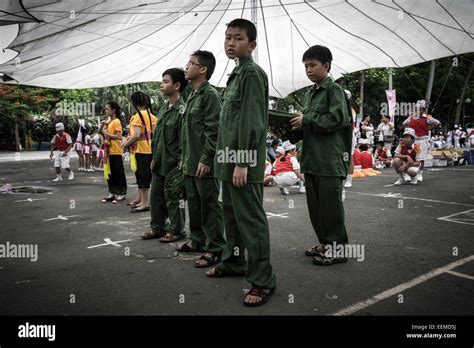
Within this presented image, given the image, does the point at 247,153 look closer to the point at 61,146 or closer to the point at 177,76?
the point at 177,76

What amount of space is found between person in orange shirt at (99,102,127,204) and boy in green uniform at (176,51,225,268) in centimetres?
373

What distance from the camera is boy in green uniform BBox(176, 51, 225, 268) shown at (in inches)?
149

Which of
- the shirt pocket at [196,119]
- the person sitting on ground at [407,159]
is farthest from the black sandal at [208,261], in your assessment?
the person sitting on ground at [407,159]

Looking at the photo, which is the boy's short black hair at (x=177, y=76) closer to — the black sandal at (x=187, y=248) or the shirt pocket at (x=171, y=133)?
the shirt pocket at (x=171, y=133)

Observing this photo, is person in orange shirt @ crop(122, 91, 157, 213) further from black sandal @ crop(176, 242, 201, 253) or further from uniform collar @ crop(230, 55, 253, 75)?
uniform collar @ crop(230, 55, 253, 75)

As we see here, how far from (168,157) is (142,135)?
5.67 feet

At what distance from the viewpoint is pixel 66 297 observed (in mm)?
3014

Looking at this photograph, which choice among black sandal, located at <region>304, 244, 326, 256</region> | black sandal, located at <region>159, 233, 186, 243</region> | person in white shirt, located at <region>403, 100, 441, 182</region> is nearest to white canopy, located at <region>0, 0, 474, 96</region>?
black sandal, located at <region>159, 233, 186, 243</region>

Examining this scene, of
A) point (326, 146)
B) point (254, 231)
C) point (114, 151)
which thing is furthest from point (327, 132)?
point (114, 151)

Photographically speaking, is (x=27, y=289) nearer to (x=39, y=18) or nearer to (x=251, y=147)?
(x=251, y=147)

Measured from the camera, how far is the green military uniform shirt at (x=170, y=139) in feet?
14.5

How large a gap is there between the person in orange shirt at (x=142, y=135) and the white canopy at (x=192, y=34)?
1201 mm

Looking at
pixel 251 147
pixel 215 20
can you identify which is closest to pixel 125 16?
pixel 215 20
